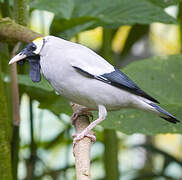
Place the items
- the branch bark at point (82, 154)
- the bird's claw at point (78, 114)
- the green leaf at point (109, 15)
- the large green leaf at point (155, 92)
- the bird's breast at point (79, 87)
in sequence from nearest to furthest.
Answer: the branch bark at point (82, 154) < the bird's breast at point (79, 87) < the bird's claw at point (78, 114) < the large green leaf at point (155, 92) < the green leaf at point (109, 15)

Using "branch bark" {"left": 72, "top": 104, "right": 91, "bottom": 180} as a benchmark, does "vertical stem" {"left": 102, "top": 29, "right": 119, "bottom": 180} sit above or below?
below

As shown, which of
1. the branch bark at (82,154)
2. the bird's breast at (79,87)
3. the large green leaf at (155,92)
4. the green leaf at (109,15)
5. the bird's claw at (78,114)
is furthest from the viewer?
the green leaf at (109,15)

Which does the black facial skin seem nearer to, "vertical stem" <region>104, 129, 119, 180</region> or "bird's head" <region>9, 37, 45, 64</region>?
"bird's head" <region>9, 37, 45, 64</region>

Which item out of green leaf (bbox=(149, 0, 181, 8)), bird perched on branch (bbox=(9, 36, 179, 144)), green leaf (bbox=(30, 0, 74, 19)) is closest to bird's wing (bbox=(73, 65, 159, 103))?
bird perched on branch (bbox=(9, 36, 179, 144))

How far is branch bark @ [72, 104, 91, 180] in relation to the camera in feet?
2.76

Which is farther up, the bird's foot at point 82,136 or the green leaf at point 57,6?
the green leaf at point 57,6

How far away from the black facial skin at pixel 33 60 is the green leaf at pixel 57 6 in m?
0.28

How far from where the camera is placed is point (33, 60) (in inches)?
47.1

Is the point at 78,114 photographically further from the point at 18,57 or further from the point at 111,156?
the point at 111,156

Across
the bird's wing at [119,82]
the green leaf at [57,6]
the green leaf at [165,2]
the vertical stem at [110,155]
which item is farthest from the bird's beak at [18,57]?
the green leaf at [165,2]

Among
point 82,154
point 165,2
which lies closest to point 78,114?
point 82,154

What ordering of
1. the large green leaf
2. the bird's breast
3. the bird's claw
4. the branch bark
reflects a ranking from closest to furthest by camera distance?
the branch bark → the bird's breast → the bird's claw → the large green leaf

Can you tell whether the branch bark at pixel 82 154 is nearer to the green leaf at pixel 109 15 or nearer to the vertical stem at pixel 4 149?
the vertical stem at pixel 4 149

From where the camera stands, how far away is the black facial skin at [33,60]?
1149mm
